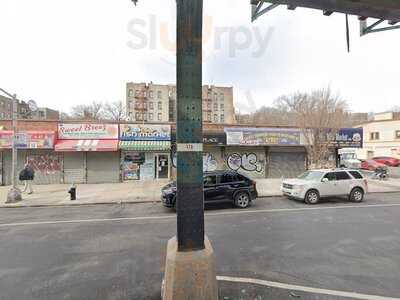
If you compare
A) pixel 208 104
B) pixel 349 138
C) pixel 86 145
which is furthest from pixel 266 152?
pixel 208 104

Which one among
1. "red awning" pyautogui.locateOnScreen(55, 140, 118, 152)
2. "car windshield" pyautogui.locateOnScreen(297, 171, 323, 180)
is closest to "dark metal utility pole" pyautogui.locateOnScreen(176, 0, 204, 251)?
"car windshield" pyautogui.locateOnScreen(297, 171, 323, 180)

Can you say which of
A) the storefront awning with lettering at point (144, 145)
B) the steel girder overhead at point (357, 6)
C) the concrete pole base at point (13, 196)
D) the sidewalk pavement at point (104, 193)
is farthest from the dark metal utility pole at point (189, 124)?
the storefront awning with lettering at point (144, 145)

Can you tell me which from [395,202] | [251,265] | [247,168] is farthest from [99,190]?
[395,202]

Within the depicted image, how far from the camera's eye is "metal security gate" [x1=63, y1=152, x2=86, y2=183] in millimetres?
18828

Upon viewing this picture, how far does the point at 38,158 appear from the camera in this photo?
18562mm

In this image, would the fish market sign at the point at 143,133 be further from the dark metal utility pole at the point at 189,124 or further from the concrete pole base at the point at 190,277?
the concrete pole base at the point at 190,277

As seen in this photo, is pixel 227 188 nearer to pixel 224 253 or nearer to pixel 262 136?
pixel 224 253

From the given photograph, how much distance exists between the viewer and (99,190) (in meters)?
16.0

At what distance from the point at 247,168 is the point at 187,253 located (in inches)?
710

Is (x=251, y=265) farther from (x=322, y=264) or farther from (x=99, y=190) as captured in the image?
(x=99, y=190)

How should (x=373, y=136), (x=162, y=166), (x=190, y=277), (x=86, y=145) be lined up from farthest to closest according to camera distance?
(x=373, y=136), (x=162, y=166), (x=86, y=145), (x=190, y=277)

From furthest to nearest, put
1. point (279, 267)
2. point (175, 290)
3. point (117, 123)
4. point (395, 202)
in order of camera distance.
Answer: point (117, 123) < point (395, 202) < point (279, 267) < point (175, 290)

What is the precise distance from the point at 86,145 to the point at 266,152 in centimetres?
1386

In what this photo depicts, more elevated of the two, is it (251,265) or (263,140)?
(263,140)
